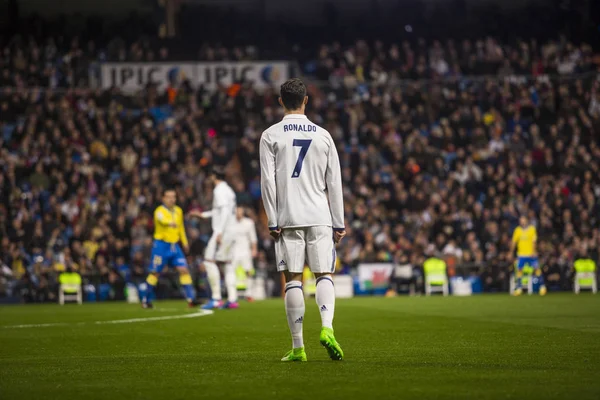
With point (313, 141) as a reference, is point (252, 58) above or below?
above

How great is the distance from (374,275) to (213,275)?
10.6 meters

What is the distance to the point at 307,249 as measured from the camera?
930 centimetres

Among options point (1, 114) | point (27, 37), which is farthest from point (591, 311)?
point (27, 37)

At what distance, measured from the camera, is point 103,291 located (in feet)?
99.7

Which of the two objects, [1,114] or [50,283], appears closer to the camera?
[50,283]

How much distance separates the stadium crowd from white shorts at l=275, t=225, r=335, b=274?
70.4 ft

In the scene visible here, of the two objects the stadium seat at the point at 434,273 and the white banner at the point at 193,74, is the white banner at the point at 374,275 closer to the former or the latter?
the stadium seat at the point at 434,273

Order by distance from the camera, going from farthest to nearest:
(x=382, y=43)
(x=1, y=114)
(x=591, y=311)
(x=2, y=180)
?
(x=382, y=43), (x=1, y=114), (x=2, y=180), (x=591, y=311)

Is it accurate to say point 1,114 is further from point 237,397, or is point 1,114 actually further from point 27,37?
point 237,397

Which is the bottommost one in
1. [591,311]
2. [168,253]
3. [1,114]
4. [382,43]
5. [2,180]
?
[591,311]

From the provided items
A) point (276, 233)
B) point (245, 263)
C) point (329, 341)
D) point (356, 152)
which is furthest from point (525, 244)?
point (329, 341)

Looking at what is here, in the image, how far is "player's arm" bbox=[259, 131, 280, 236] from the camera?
916 centimetres

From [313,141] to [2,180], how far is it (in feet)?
81.7

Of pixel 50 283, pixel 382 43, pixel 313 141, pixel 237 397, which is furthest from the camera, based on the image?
pixel 382 43
